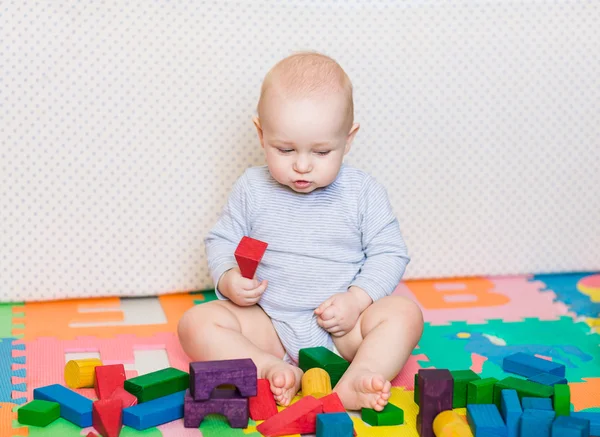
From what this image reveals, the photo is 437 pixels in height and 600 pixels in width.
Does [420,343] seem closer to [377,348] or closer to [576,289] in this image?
[377,348]

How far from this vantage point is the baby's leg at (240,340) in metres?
1.20

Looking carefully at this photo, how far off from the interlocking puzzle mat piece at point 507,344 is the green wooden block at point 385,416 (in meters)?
0.22

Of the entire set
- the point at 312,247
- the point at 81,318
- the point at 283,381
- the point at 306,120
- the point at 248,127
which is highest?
the point at 306,120

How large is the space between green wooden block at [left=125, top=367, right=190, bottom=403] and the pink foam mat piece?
12 cm

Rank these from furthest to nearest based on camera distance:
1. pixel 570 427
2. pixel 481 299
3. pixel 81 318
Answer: pixel 481 299
pixel 81 318
pixel 570 427

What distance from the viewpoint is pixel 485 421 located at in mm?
1076

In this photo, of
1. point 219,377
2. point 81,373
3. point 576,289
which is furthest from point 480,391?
point 576,289

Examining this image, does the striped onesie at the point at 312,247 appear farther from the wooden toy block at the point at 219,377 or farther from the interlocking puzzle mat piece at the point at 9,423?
the interlocking puzzle mat piece at the point at 9,423

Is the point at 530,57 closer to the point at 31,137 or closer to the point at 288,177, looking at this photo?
the point at 288,177

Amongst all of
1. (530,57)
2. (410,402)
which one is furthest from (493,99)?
(410,402)

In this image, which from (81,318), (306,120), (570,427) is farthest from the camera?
(81,318)

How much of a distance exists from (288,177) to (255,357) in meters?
0.28

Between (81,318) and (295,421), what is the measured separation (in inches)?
23.6

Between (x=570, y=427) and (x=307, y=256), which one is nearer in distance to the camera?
(x=570, y=427)
